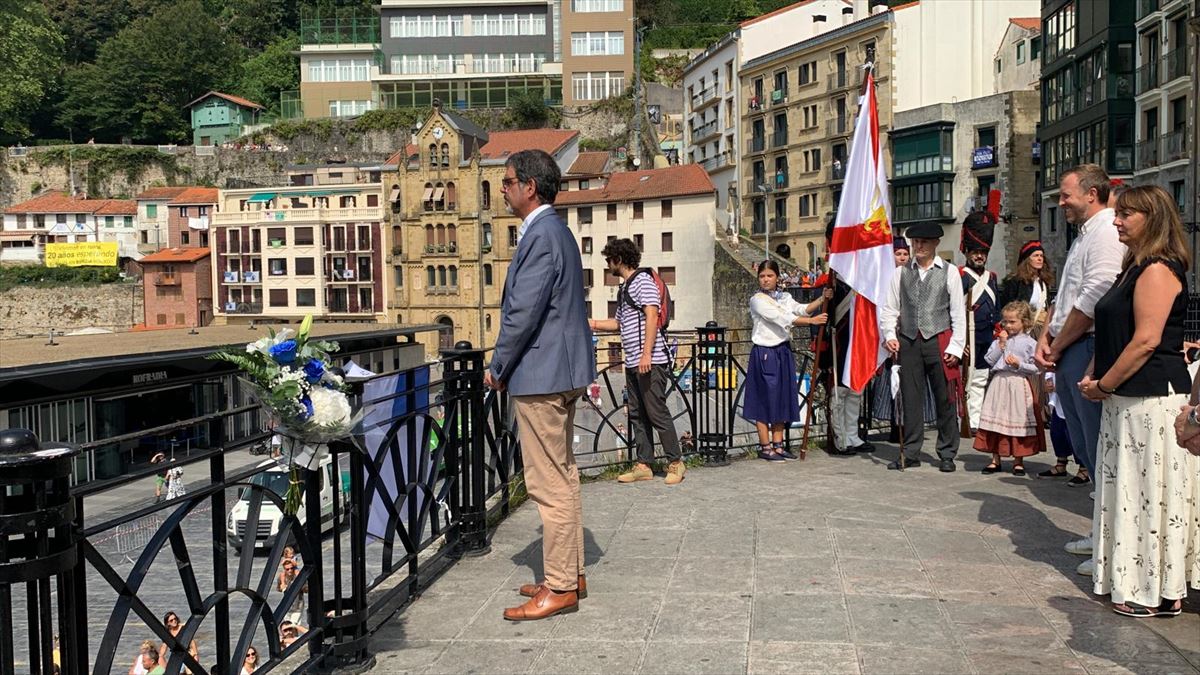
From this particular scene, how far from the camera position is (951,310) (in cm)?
902

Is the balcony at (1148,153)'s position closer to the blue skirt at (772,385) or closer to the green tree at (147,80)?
the blue skirt at (772,385)

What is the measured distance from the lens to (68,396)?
110ft

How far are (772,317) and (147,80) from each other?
92.3 meters

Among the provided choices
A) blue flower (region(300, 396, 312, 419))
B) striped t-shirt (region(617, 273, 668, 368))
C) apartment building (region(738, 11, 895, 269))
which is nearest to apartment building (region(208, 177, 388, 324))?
apartment building (region(738, 11, 895, 269))

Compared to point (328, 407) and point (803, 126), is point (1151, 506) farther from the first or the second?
point (803, 126)

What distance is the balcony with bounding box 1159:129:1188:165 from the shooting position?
35.1 metres

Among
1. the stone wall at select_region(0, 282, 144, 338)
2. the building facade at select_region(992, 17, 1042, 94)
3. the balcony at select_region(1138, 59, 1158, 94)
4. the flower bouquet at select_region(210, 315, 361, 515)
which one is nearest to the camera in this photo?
the flower bouquet at select_region(210, 315, 361, 515)

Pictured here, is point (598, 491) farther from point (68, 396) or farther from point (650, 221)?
point (650, 221)

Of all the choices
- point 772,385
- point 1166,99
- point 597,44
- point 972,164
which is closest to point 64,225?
point 597,44

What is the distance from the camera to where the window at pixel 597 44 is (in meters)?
76.1

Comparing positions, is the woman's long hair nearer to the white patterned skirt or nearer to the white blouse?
the white patterned skirt

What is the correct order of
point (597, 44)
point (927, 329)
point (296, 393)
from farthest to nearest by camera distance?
point (597, 44) < point (927, 329) < point (296, 393)

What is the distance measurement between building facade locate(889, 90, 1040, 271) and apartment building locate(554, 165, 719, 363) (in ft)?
34.2

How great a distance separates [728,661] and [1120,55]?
1652 inches
